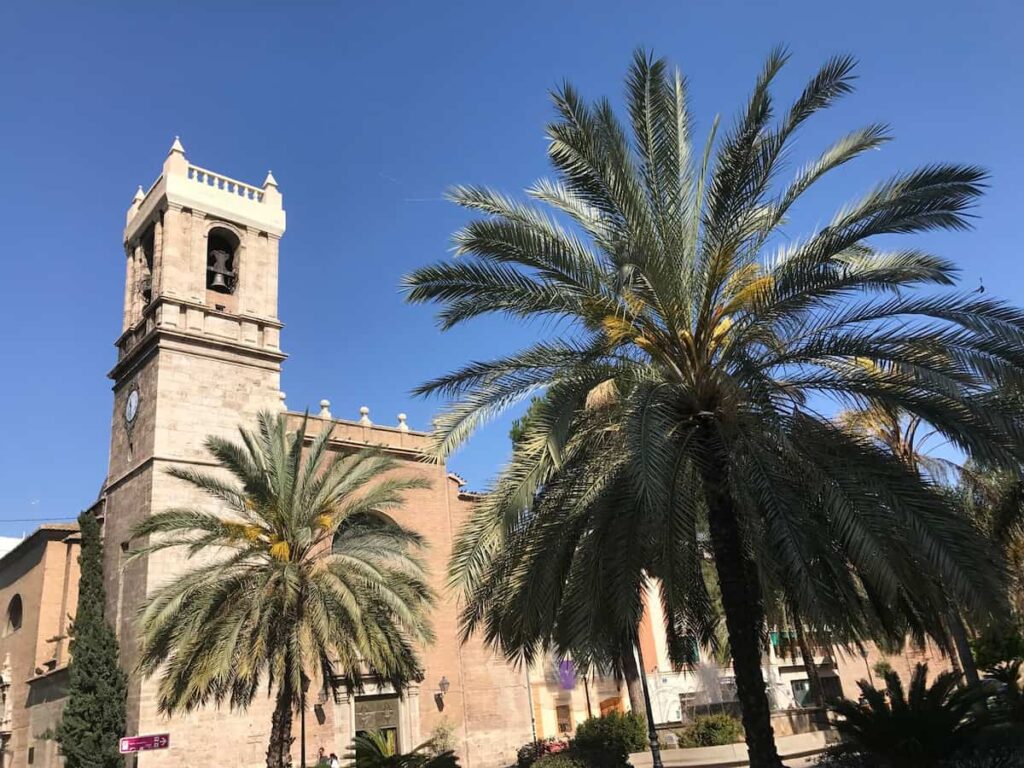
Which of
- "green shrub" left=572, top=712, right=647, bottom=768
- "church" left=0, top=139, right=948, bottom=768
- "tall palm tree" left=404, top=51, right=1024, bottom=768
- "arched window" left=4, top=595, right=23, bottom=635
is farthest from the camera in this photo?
"arched window" left=4, top=595, right=23, bottom=635

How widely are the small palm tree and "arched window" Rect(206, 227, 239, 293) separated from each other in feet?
73.6

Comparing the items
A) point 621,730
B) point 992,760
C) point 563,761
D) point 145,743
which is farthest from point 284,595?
point 621,730

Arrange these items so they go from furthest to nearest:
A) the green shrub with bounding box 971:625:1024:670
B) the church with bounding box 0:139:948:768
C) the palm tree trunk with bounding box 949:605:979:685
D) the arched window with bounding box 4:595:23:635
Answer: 1. the arched window with bounding box 4:595:23:635
2. the green shrub with bounding box 971:625:1024:670
3. the church with bounding box 0:139:948:768
4. the palm tree trunk with bounding box 949:605:979:685

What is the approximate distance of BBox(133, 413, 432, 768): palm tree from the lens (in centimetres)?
1516

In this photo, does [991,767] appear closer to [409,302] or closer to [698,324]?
[698,324]

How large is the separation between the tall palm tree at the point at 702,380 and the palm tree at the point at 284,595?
578 cm

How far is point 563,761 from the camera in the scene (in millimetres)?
15414

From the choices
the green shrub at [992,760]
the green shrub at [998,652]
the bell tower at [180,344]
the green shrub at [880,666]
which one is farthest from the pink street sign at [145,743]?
the green shrub at [880,666]

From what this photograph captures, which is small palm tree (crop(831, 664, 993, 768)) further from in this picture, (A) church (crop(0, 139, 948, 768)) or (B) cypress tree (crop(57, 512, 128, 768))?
(B) cypress tree (crop(57, 512, 128, 768))

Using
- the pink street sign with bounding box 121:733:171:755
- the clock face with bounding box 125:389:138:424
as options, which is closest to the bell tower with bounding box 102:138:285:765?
the clock face with bounding box 125:389:138:424

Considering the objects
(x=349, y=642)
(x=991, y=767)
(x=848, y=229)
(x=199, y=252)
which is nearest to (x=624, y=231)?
(x=848, y=229)

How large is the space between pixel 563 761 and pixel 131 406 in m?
17.3

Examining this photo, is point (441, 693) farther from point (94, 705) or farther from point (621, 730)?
point (94, 705)

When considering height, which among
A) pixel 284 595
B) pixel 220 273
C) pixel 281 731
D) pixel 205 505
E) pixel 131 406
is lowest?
pixel 281 731
